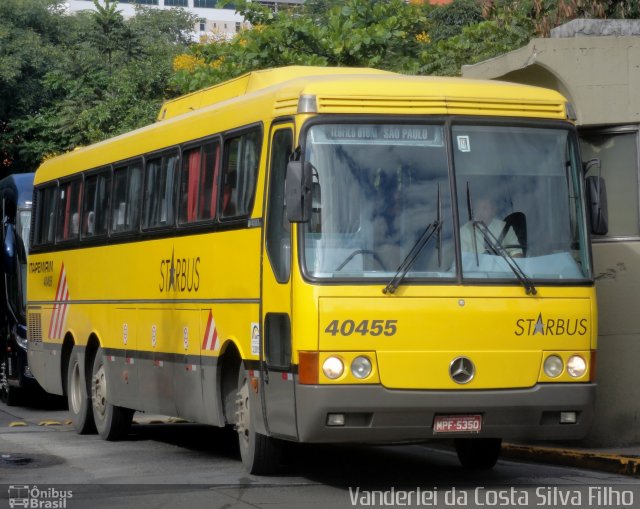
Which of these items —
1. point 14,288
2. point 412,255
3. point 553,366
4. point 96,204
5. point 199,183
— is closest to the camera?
point 412,255

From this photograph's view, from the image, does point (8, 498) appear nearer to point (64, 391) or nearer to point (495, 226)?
point (495, 226)

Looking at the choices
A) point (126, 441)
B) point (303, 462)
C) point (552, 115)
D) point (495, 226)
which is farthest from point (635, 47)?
point (126, 441)

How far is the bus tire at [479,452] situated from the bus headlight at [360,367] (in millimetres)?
2324

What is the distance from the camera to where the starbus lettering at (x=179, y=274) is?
13102 mm

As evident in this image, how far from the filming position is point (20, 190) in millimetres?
22859

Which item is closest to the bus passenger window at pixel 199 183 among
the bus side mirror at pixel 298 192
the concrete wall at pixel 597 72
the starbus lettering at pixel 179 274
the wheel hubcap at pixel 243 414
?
the starbus lettering at pixel 179 274

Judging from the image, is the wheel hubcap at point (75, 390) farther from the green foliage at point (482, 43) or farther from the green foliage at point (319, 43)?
the green foliage at point (319, 43)

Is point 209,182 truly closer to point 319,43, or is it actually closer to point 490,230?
point 490,230

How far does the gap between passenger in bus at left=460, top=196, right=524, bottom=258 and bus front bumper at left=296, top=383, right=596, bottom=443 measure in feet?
3.49

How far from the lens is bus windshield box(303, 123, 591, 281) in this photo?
10.6 m

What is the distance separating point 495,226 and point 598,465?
123 inches

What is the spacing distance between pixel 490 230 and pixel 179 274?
3791mm

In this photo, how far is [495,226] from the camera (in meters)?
10.9

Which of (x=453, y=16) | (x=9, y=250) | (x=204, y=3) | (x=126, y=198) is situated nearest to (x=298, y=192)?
(x=126, y=198)
